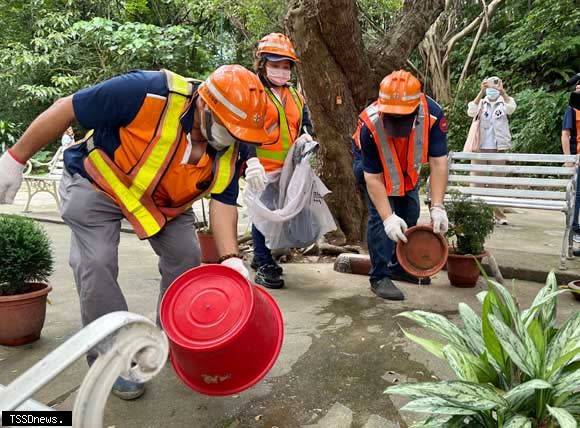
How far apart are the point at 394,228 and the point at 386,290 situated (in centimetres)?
50

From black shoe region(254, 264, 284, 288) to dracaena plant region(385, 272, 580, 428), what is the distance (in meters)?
2.35

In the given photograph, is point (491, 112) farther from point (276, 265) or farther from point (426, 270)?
point (276, 265)

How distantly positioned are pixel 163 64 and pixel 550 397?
11696 mm

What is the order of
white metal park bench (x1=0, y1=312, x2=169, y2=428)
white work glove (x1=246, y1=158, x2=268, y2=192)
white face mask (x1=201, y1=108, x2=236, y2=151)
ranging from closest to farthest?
white metal park bench (x1=0, y1=312, x2=169, y2=428), white face mask (x1=201, y1=108, x2=236, y2=151), white work glove (x1=246, y1=158, x2=268, y2=192)

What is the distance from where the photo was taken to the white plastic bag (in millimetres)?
3727

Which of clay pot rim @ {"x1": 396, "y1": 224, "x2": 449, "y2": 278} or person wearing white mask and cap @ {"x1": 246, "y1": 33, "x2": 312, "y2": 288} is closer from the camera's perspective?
clay pot rim @ {"x1": 396, "y1": 224, "x2": 449, "y2": 278}

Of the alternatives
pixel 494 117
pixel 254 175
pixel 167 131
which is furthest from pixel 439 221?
pixel 494 117

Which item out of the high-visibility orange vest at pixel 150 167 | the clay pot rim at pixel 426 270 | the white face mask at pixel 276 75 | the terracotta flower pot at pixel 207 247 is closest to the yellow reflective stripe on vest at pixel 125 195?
the high-visibility orange vest at pixel 150 167

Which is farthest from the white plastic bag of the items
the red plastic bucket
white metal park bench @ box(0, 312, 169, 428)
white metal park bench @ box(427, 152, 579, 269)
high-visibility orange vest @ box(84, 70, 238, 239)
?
white metal park bench @ box(0, 312, 169, 428)

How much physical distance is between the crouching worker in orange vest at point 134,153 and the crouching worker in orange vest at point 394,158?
123 cm

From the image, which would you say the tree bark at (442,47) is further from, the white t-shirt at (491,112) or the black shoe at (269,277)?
the black shoe at (269,277)

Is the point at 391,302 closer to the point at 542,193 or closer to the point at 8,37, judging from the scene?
the point at 542,193

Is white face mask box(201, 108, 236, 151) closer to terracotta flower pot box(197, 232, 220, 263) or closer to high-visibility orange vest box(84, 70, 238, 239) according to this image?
high-visibility orange vest box(84, 70, 238, 239)

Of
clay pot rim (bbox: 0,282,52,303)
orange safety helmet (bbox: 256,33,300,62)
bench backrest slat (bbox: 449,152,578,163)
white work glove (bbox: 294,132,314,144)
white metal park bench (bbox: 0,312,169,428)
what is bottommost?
clay pot rim (bbox: 0,282,52,303)
